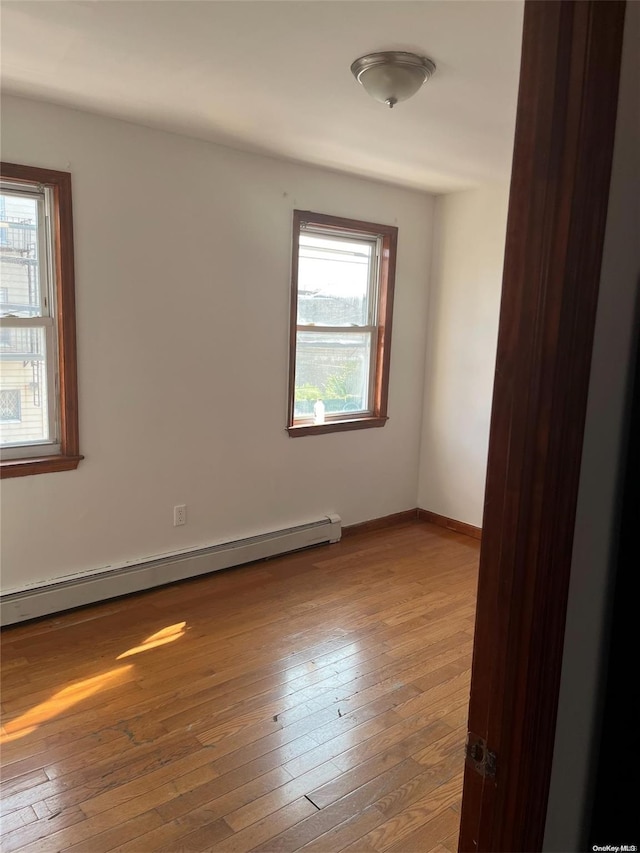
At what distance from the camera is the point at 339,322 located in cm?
428

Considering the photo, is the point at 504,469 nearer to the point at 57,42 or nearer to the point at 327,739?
the point at 327,739

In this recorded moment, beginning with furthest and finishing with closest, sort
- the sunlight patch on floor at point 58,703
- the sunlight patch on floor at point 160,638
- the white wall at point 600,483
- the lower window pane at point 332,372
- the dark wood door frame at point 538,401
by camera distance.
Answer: the lower window pane at point 332,372, the sunlight patch on floor at point 160,638, the sunlight patch on floor at point 58,703, the white wall at point 600,483, the dark wood door frame at point 538,401

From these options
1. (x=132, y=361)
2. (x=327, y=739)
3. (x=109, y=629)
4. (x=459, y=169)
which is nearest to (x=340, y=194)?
(x=459, y=169)

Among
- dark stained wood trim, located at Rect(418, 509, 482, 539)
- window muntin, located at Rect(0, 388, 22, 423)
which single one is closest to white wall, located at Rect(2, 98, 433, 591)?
window muntin, located at Rect(0, 388, 22, 423)

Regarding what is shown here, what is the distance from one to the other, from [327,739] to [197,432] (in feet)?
6.04

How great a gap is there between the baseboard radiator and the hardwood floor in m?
0.07

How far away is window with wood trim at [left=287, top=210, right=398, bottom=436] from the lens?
4.01 metres

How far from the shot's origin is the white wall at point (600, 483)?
88cm

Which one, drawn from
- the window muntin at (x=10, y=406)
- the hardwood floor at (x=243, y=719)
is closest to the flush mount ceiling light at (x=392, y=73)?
the window muntin at (x=10, y=406)

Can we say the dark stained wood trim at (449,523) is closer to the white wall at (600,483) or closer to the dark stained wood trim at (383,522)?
the dark stained wood trim at (383,522)

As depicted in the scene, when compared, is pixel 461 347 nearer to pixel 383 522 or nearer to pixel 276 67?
pixel 383 522

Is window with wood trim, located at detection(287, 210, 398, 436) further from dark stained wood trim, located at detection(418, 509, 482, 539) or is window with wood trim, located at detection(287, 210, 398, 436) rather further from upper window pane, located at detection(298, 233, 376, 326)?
dark stained wood trim, located at detection(418, 509, 482, 539)

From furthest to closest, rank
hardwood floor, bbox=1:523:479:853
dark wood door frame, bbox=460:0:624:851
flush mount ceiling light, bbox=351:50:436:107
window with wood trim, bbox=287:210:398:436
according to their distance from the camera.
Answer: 1. window with wood trim, bbox=287:210:398:436
2. flush mount ceiling light, bbox=351:50:436:107
3. hardwood floor, bbox=1:523:479:853
4. dark wood door frame, bbox=460:0:624:851

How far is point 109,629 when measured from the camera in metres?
3.05
